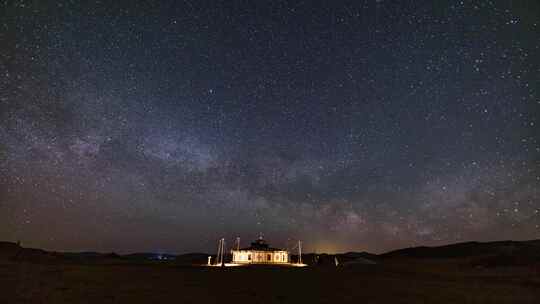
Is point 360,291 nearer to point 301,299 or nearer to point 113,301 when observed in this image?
point 301,299

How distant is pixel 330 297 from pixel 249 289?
14.7 feet

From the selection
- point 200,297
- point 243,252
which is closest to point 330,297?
point 200,297

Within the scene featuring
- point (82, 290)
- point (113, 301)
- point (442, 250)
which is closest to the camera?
point (113, 301)

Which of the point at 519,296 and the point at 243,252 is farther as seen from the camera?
the point at 243,252

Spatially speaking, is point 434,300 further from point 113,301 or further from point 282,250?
point 282,250

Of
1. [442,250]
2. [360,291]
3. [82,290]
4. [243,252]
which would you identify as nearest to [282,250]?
[243,252]

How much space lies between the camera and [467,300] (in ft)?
52.2

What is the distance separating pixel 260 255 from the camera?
5028 centimetres

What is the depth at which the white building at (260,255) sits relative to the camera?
50219mm

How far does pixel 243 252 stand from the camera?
5138 centimetres

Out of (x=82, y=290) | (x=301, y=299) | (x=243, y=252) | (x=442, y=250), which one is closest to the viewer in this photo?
(x=301, y=299)

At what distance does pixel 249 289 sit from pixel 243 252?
34.7 metres

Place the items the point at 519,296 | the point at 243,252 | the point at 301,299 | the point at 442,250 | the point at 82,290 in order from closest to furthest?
1. the point at 301,299
2. the point at 82,290
3. the point at 519,296
4. the point at 243,252
5. the point at 442,250

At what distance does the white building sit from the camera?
5022 cm
